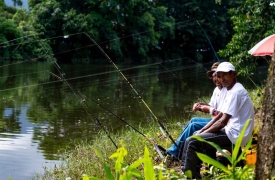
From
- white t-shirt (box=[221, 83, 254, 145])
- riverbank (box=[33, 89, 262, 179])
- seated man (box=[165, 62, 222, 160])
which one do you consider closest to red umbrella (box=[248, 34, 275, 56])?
riverbank (box=[33, 89, 262, 179])

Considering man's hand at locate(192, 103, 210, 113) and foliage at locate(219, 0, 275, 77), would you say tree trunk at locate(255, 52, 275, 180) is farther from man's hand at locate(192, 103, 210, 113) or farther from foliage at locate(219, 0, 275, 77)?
foliage at locate(219, 0, 275, 77)

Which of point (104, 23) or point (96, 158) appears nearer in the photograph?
point (96, 158)

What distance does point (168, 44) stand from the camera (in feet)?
156

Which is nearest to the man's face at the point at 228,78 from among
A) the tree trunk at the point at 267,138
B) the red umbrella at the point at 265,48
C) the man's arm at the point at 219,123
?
the man's arm at the point at 219,123

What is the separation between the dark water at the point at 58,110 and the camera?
773 cm

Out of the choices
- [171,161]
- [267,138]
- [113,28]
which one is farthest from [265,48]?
[113,28]

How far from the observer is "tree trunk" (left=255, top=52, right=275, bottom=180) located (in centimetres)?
213

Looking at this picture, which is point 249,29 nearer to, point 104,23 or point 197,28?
point 104,23

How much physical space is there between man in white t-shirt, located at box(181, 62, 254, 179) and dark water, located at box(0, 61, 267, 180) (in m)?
1.53

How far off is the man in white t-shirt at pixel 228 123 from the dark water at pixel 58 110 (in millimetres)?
1526

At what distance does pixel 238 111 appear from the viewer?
3887mm

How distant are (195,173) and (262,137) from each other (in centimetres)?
183

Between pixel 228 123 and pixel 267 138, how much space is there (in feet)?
5.93

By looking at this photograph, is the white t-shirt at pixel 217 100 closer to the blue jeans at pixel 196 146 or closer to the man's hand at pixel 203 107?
Answer: the man's hand at pixel 203 107
